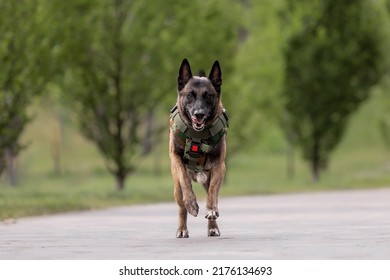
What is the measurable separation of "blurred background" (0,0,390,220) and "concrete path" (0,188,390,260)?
4374 millimetres

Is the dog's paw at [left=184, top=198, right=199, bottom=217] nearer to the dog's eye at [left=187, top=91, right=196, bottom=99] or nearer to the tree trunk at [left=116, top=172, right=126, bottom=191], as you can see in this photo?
the dog's eye at [left=187, top=91, right=196, bottom=99]

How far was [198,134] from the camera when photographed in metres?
13.9

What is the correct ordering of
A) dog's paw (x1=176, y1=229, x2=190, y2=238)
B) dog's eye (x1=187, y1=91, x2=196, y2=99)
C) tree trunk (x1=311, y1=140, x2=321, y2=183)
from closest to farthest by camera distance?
dog's eye (x1=187, y1=91, x2=196, y2=99) → dog's paw (x1=176, y1=229, x2=190, y2=238) → tree trunk (x1=311, y1=140, x2=321, y2=183)

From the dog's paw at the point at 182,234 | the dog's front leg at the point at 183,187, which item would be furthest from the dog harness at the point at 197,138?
the dog's paw at the point at 182,234

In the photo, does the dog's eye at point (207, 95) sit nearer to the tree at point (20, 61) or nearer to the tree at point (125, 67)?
the tree at point (20, 61)

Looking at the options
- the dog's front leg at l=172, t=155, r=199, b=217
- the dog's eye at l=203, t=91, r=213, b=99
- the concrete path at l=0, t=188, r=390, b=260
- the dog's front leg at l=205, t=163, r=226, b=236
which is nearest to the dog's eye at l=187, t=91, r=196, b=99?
the dog's eye at l=203, t=91, r=213, b=99

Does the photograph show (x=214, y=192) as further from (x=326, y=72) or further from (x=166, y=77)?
(x=326, y=72)

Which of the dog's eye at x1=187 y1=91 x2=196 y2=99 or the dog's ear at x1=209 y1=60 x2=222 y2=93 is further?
the dog's ear at x1=209 y1=60 x2=222 y2=93

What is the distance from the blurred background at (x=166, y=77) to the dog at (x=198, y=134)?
9423 millimetres

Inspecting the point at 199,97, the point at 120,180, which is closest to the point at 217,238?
the point at 199,97

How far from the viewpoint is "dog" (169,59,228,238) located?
45.0ft

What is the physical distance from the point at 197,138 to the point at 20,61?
1741 centimetres
